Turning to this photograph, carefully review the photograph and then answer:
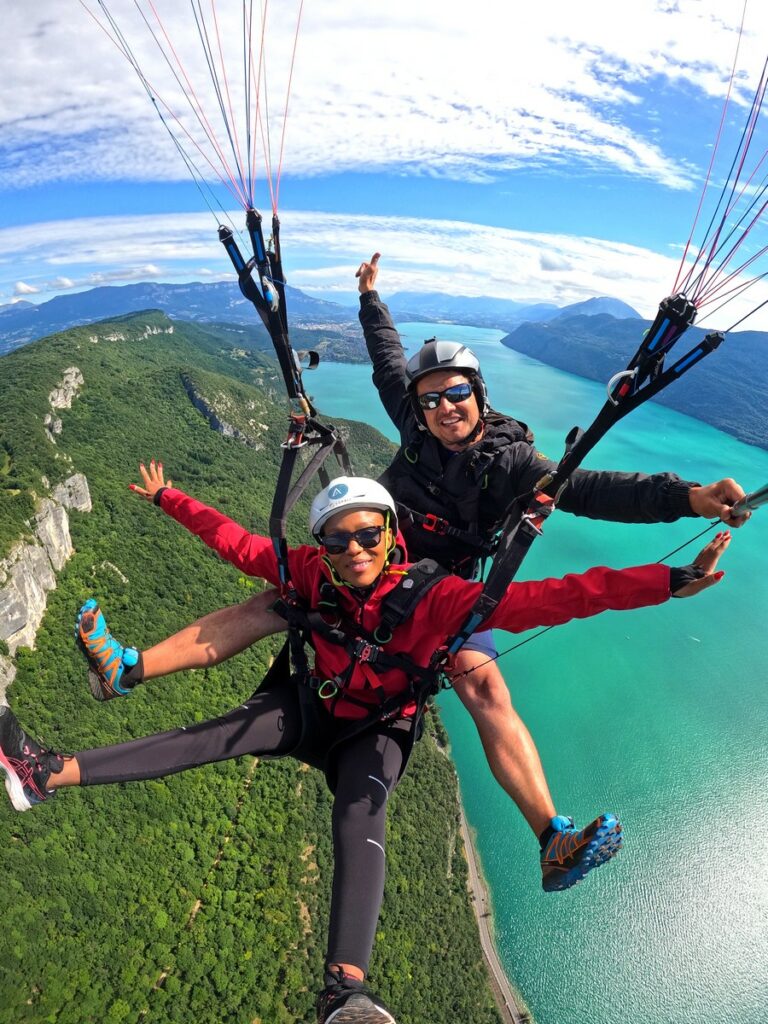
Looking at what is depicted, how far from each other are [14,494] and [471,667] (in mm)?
26510

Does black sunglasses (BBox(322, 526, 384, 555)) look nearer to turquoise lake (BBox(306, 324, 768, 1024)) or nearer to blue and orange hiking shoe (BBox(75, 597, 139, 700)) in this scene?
blue and orange hiking shoe (BBox(75, 597, 139, 700))

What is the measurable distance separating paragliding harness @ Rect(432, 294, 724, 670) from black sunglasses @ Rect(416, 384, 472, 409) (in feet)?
2.41

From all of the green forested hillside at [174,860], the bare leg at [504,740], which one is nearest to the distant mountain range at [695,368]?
the green forested hillside at [174,860]

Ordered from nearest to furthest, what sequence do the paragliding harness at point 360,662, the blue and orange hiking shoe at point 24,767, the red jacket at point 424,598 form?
the red jacket at point 424,598, the blue and orange hiking shoe at point 24,767, the paragliding harness at point 360,662

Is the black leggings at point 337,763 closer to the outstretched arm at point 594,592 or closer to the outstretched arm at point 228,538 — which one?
the outstretched arm at point 228,538

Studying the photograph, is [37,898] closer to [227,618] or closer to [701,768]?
[227,618]

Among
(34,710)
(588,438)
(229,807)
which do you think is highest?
(588,438)

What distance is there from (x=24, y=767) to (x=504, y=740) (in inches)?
77.8

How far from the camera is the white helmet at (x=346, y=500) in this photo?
2.38 meters

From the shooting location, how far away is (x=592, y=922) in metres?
19.6

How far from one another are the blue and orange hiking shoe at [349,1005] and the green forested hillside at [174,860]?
1887 centimetres

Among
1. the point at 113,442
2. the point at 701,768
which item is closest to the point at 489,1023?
the point at 701,768

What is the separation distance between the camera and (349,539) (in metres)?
2.38

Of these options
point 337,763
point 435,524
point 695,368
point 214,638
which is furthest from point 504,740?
point 695,368
